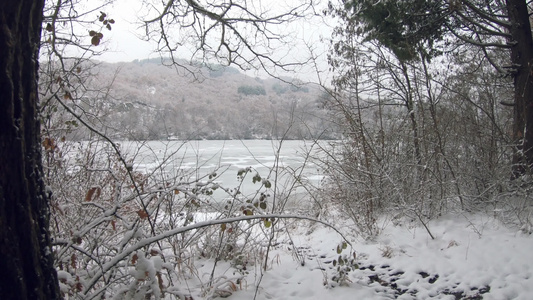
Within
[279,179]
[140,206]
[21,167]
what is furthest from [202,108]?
[21,167]

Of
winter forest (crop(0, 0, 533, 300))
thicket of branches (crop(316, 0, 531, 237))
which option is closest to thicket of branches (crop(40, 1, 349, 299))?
winter forest (crop(0, 0, 533, 300))

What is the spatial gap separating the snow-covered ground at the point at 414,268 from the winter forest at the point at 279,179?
0.07 feet

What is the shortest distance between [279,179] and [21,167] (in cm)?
369

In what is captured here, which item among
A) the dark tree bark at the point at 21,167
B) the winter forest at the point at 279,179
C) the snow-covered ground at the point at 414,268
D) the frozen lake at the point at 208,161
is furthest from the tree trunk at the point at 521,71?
the dark tree bark at the point at 21,167

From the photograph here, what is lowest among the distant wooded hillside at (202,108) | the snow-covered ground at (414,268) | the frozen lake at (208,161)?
the snow-covered ground at (414,268)

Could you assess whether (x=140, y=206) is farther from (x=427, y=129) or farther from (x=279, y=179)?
(x=427, y=129)

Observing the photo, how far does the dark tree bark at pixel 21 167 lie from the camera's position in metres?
1.12

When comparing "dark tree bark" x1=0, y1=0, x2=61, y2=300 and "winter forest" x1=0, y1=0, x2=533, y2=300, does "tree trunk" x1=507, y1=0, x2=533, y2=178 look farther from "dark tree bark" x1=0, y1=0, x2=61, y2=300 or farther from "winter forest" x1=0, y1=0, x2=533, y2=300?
"dark tree bark" x1=0, y1=0, x2=61, y2=300

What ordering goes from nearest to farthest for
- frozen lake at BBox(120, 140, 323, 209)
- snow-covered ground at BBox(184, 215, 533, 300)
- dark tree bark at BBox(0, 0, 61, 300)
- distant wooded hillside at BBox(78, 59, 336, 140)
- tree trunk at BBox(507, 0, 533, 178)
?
1. dark tree bark at BBox(0, 0, 61, 300)
2. snow-covered ground at BBox(184, 215, 533, 300)
3. frozen lake at BBox(120, 140, 323, 209)
4. distant wooded hillside at BBox(78, 59, 336, 140)
5. tree trunk at BBox(507, 0, 533, 178)

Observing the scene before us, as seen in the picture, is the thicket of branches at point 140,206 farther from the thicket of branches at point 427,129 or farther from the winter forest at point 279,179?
the thicket of branches at point 427,129

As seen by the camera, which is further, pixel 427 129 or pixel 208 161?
pixel 427 129

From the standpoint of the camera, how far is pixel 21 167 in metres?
1.16

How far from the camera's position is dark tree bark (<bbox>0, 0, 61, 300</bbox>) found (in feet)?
3.67

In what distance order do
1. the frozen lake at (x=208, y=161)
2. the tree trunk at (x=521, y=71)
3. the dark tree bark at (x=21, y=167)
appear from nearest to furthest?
the dark tree bark at (x=21, y=167) → the frozen lake at (x=208, y=161) → the tree trunk at (x=521, y=71)
